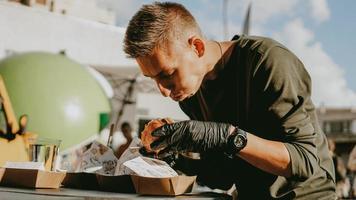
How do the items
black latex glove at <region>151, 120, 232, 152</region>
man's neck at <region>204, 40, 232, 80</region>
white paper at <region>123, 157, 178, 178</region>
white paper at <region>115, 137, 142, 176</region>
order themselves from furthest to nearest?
man's neck at <region>204, 40, 232, 80</region> → white paper at <region>115, 137, 142, 176</region> → white paper at <region>123, 157, 178, 178</region> → black latex glove at <region>151, 120, 232, 152</region>

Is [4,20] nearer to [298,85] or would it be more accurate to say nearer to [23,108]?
[23,108]

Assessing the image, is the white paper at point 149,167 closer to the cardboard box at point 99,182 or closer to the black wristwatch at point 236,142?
the cardboard box at point 99,182

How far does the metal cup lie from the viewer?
1.84 metres

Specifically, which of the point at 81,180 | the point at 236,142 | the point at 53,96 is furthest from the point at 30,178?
the point at 53,96

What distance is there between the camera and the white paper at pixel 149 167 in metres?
1.55

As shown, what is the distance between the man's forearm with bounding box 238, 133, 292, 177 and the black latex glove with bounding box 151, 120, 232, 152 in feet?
0.25

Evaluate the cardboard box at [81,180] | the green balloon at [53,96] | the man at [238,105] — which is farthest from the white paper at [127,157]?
the green balloon at [53,96]

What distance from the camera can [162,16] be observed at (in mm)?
1653

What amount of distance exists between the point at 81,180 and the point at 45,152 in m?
0.21

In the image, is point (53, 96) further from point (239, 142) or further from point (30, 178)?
point (239, 142)

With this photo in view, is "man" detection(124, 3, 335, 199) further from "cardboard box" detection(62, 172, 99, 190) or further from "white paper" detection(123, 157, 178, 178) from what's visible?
"cardboard box" detection(62, 172, 99, 190)

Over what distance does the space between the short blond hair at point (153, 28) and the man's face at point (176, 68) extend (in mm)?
29

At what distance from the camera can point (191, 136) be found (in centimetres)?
144

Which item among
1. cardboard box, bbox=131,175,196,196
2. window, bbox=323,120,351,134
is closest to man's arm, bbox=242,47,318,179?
cardboard box, bbox=131,175,196,196
